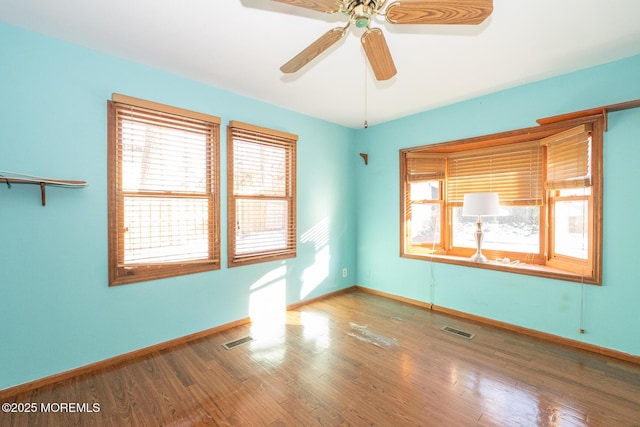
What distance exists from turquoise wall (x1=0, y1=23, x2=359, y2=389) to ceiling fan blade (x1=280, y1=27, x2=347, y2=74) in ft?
5.03

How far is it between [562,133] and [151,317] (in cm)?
435

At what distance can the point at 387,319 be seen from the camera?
11.1 feet

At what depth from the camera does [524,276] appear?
3010 mm

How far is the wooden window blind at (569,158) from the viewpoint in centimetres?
266

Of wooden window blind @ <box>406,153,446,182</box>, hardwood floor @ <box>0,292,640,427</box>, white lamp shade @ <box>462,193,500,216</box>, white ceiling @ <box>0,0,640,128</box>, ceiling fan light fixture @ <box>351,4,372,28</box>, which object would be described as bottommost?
hardwood floor @ <box>0,292,640,427</box>

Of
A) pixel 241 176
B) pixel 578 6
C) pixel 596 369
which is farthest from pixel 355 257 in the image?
pixel 578 6

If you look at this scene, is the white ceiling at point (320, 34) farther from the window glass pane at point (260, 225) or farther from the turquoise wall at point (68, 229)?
the window glass pane at point (260, 225)

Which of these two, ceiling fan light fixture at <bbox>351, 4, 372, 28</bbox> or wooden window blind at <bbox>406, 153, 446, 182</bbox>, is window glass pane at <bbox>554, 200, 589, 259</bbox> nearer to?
wooden window blind at <bbox>406, 153, 446, 182</bbox>

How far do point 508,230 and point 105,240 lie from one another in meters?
4.24

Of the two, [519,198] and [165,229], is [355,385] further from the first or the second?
[519,198]

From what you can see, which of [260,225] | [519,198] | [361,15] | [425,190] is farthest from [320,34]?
[519,198]

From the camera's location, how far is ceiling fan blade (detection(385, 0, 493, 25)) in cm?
129

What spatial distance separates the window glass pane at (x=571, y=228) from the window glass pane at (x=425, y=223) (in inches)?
50.8

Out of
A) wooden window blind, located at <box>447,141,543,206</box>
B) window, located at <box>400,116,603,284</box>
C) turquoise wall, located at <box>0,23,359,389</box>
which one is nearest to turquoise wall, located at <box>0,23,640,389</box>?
turquoise wall, located at <box>0,23,359,389</box>
